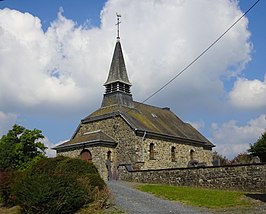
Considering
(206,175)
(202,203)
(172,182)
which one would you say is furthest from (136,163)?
(202,203)

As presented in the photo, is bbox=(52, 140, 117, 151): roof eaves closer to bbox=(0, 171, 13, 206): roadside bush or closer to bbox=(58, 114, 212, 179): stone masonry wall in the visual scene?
bbox=(58, 114, 212, 179): stone masonry wall

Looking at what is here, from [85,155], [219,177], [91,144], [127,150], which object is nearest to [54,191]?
[219,177]

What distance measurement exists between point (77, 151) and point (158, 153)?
23.6 ft

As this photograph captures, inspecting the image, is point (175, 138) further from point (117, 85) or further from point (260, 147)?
point (260, 147)

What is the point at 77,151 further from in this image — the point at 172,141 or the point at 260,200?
the point at 260,200

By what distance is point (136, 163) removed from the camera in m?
34.0

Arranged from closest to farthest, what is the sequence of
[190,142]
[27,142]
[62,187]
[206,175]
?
[62,187]
[206,175]
[27,142]
[190,142]

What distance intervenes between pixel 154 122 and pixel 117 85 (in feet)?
16.9

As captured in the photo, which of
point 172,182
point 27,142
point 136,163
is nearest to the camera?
point 172,182

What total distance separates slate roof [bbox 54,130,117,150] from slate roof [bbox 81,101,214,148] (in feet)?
6.40

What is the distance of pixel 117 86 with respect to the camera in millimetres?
39906

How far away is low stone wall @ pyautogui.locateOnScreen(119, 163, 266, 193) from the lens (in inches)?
860

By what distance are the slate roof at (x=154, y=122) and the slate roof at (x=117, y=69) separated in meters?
2.83

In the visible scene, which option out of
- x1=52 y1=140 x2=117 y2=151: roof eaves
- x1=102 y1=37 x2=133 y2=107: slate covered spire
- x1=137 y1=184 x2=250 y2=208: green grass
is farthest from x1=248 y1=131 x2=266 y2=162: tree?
x1=102 y1=37 x2=133 y2=107: slate covered spire
